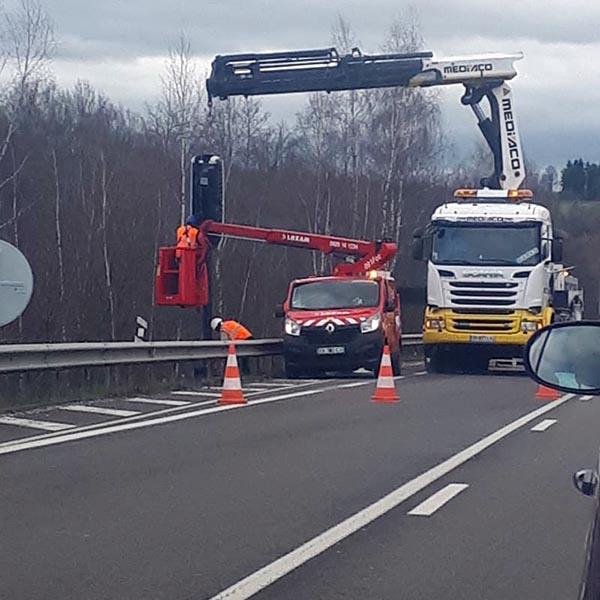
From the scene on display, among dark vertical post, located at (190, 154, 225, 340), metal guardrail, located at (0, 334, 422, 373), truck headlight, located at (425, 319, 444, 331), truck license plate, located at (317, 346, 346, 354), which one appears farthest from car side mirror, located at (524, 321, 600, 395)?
truck headlight, located at (425, 319, 444, 331)

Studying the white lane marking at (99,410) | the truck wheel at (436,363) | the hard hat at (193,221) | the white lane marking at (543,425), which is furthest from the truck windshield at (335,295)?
the white lane marking at (543,425)

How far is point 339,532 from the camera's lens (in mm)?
8508

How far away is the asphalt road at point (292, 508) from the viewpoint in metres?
7.14

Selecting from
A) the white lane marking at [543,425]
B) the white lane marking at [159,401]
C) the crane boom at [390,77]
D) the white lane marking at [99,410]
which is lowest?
the white lane marking at [543,425]

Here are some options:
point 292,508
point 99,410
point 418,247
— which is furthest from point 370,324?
point 292,508

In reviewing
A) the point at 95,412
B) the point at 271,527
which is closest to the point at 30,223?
the point at 95,412

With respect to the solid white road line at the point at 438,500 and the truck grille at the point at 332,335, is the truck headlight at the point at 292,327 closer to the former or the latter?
the truck grille at the point at 332,335

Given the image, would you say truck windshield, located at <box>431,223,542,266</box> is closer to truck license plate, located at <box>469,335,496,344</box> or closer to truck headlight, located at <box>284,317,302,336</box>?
truck license plate, located at <box>469,335,496,344</box>

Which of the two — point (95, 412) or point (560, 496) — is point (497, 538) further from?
point (95, 412)

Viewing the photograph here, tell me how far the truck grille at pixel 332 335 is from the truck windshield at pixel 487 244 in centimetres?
306

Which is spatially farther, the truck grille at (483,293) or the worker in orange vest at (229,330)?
the truck grille at (483,293)

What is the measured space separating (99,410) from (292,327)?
32.3 feet

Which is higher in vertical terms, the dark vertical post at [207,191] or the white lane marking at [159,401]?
the dark vertical post at [207,191]

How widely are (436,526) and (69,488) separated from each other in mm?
2902
